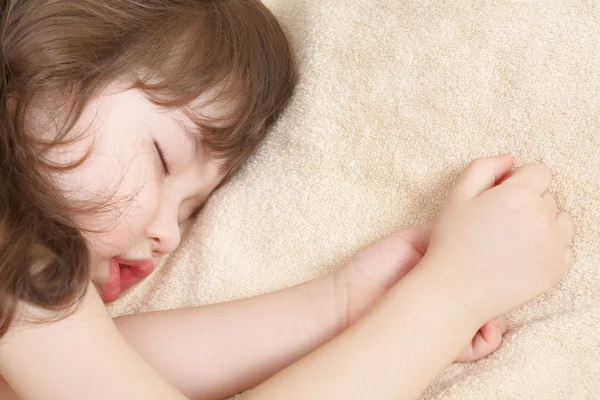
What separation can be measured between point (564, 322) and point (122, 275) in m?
0.60

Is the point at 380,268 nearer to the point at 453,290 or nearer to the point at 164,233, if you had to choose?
the point at 453,290

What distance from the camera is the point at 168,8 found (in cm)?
96

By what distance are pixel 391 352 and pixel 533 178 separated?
0.87ft

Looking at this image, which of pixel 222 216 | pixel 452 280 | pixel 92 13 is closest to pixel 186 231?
pixel 222 216

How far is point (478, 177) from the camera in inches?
32.8

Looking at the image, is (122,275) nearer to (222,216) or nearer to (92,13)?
(222,216)

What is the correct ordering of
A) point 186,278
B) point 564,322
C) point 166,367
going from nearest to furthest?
point 564,322, point 166,367, point 186,278

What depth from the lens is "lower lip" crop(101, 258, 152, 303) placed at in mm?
973

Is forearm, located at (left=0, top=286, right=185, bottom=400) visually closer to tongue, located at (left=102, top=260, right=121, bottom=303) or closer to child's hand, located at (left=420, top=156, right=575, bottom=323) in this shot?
tongue, located at (left=102, top=260, right=121, bottom=303)

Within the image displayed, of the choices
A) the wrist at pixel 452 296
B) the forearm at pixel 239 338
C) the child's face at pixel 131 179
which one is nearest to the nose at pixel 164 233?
the child's face at pixel 131 179

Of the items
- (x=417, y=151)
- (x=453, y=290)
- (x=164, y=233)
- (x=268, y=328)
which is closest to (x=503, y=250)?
(x=453, y=290)

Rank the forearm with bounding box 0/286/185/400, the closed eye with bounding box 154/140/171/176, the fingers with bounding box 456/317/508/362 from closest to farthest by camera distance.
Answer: the forearm with bounding box 0/286/185/400 < the fingers with bounding box 456/317/508/362 < the closed eye with bounding box 154/140/171/176

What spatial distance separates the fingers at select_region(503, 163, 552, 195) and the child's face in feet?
1.40

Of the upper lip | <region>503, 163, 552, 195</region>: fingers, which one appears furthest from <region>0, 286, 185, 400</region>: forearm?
<region>503, 163, 552, 195</region>: fingers
